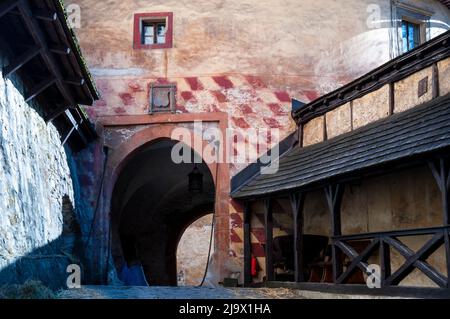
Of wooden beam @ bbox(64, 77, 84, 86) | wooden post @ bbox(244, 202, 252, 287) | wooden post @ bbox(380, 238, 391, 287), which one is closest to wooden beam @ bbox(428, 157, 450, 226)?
wooden post @ bbox(380, 238, 391, 287)

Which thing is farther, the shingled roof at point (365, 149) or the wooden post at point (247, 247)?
the wooden post at point (247, 247)

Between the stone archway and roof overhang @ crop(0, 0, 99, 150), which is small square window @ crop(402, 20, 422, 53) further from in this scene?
roof overhang @ crop(0, 0, 99, 150)

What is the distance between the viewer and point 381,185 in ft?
34.1

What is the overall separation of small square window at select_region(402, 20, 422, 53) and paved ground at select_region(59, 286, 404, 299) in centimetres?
659

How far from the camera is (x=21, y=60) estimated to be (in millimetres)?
8477

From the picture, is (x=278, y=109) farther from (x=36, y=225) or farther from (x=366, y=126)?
(x=36, y=225)

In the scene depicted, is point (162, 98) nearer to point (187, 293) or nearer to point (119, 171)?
point (119, 171)

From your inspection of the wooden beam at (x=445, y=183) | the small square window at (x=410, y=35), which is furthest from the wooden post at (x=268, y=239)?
the small square window at (x=410, y=35)

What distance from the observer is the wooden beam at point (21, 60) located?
27.3 ft

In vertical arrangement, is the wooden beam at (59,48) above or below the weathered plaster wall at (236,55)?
below

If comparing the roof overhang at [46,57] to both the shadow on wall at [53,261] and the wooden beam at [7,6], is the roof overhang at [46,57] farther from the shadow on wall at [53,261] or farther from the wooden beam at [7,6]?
the shadow on wall at [53,261]

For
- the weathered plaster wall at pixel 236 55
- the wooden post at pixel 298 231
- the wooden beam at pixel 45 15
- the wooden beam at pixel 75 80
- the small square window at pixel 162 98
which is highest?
the weathered plaster wall at pixel 236 55

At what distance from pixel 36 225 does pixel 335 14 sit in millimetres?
7692

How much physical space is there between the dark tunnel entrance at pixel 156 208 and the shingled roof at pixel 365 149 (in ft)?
12.1
